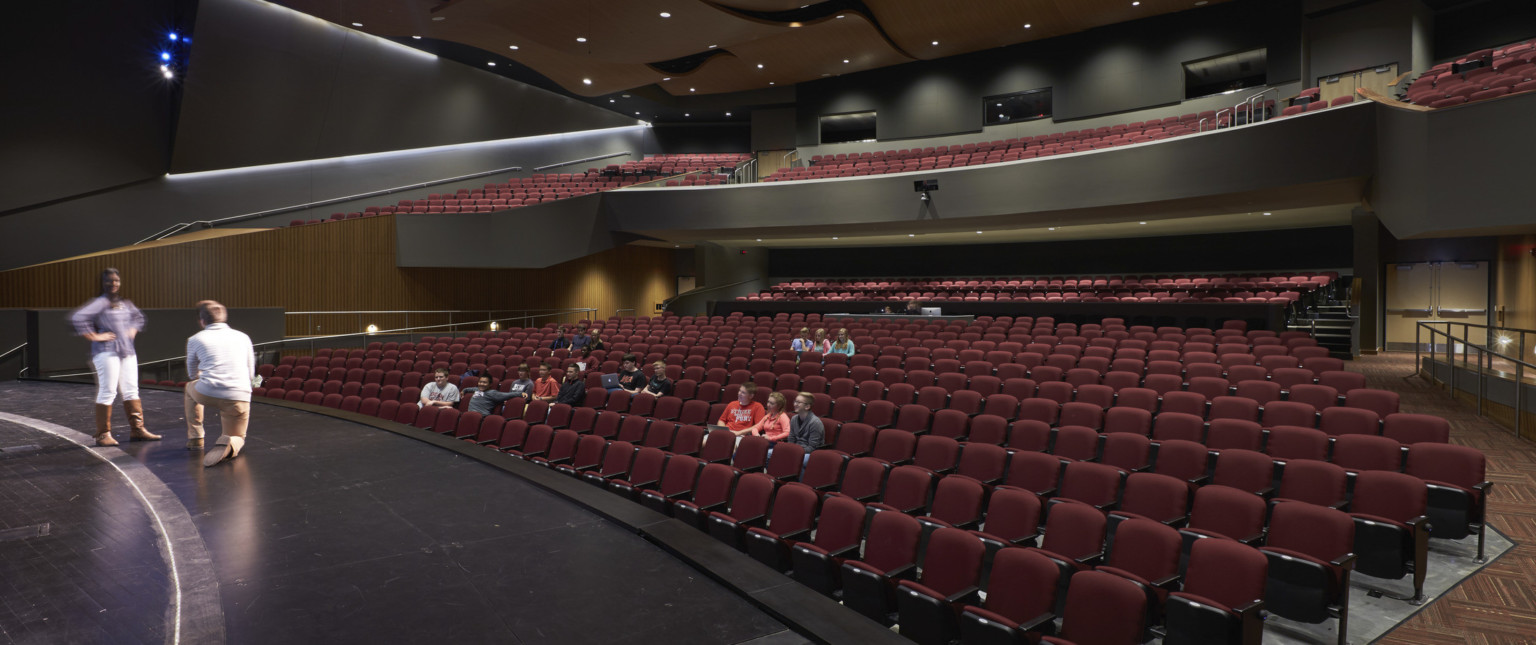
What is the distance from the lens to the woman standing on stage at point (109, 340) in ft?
12.4

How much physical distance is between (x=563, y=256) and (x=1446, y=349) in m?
11.8

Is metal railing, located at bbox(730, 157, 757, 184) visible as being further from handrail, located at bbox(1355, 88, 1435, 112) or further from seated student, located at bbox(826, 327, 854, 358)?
handrail, located at bbox(1355, 88, 1435, 112)

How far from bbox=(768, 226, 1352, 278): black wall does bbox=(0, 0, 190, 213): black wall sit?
1123 cm

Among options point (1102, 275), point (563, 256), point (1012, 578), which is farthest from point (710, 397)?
point (1102, 275)

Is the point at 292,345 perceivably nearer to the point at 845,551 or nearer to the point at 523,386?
the point at 523,386

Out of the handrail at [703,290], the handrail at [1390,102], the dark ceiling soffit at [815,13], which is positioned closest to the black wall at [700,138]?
the handrail at [703,290]

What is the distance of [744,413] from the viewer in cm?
515

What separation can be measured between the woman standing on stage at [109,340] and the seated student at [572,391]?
2702 millimetres

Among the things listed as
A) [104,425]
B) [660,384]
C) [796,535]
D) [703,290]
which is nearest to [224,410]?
[104,425]

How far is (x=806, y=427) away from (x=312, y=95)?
457 inches

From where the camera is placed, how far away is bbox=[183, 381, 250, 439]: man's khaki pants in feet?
11.6

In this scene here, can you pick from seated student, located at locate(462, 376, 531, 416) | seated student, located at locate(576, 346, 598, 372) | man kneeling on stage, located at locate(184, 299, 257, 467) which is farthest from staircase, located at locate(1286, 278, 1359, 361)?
man kneeling on stage, located at locate(184, 299, 257, 467)

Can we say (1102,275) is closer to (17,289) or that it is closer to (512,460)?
(512,460)

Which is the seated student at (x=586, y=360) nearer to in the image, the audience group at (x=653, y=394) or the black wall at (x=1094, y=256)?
the audience group at (x=653, y=394)
